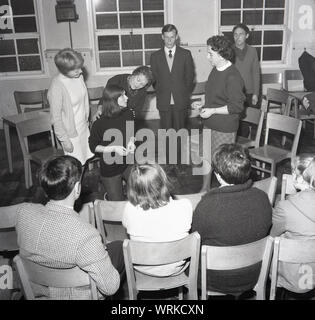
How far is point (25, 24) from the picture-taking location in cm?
689

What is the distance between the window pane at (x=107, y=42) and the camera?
7039 mm

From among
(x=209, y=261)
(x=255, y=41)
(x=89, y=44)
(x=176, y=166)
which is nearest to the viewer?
(x=209, y=261)

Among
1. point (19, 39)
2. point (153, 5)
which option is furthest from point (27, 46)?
point (153, 5)

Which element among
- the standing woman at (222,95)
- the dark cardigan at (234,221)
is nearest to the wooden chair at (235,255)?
the dark cardigan at (234,221)

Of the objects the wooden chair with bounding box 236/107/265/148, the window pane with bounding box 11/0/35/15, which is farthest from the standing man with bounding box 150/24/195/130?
the window pane with bounding box 11/0/35/15

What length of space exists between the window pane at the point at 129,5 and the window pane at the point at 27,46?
161cm

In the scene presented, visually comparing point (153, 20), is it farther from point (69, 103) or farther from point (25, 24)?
point (69, 103)

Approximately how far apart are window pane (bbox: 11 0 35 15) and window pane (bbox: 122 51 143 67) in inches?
68.0

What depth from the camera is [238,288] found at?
2244 millimetres

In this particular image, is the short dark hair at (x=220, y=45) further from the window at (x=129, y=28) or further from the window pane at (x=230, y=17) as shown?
the window pane at (x=230, y=17)

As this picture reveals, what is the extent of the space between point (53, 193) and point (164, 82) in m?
3.42

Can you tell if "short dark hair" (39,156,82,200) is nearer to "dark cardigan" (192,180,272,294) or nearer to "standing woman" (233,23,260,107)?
"dark cardigan" (192,180,272,294)
